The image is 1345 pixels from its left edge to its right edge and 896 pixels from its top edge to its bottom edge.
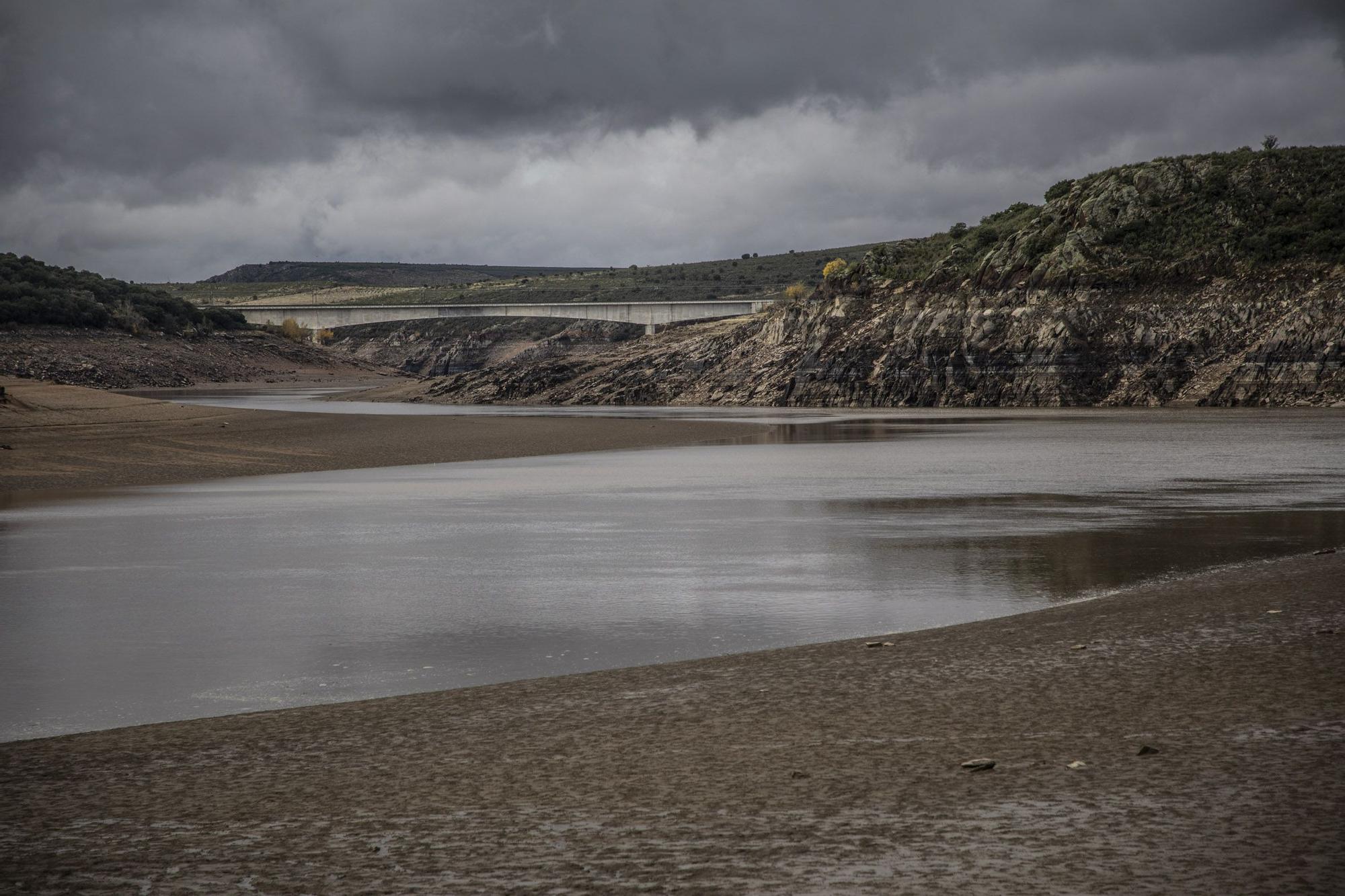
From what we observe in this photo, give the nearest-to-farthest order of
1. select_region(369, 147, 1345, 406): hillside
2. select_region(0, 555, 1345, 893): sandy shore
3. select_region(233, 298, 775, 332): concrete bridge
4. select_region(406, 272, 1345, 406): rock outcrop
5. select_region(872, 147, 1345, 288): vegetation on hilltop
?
select_region(0, 555, 1345, 893): sandy shore < select_region(406, 272, 1345, 406): rock outcrop < select_region(369, 147, 1345, 406): hillside < select_region(872, 147, 1345, 288): vegetation on hilltop < select_region(233, 298, 775, 332): concrete bridge

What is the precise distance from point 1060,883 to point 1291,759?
2.22 metres

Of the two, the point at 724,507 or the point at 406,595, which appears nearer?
the point at 406,595

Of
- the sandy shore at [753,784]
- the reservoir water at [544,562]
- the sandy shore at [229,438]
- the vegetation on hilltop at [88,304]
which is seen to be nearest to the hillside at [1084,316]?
the sandy shore at [229,438]

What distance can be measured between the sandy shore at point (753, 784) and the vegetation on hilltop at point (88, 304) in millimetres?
122179

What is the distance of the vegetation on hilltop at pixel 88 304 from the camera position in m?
119

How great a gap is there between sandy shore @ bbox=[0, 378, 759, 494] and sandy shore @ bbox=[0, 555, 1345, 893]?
70.7 feet

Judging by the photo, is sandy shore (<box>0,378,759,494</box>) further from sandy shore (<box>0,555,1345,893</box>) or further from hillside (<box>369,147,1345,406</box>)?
hillside (<box>369,147,1345,406</box>)

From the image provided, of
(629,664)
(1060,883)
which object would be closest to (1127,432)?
(629,664)

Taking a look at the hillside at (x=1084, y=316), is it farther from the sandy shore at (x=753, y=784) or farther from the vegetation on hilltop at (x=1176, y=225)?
the sandy shore at (x=753, y=784)

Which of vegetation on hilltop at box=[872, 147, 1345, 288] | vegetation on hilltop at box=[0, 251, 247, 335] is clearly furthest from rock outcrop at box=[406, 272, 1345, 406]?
vegetation on hilltop at box=[0, 251, 247, 335]

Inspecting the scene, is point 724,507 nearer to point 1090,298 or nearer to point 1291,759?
point 1291,759

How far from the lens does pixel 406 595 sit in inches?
544

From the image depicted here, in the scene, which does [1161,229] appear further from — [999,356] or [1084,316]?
[999,356]

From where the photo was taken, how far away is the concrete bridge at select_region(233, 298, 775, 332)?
131875mm
